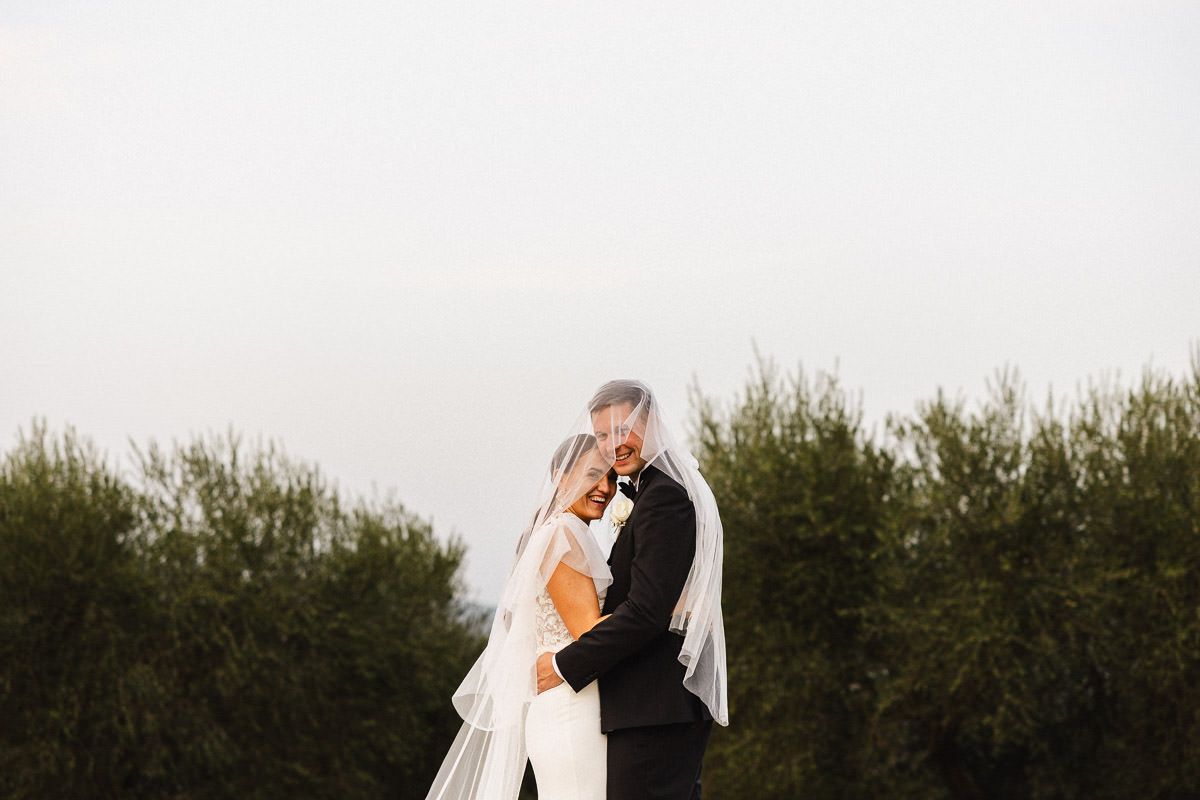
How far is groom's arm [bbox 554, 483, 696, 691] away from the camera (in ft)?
14.8

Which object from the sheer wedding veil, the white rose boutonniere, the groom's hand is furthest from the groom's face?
the groom's hand

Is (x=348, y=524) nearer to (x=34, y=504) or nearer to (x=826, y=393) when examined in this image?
(x=34, y=504)

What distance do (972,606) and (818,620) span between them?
227cm

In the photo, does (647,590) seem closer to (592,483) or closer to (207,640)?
(592,483)

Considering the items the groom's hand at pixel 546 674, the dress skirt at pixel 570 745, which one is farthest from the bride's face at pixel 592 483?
the dress skirt at pixel 570 745

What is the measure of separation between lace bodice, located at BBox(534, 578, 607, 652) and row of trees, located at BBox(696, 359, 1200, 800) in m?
14.1

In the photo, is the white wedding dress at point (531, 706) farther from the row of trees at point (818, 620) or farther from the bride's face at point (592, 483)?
the row of trees at point (818, 620)

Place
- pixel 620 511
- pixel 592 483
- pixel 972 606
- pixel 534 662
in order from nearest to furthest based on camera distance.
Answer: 1. pixel 592 483
2. pixel 534 662
3. pixel 620 511
4. pixel 972 606

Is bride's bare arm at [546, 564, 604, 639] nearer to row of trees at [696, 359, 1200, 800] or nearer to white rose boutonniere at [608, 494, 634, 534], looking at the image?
white rose boutonniere at [608, 494, 634, 534]

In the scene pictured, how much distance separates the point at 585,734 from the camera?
184 inches

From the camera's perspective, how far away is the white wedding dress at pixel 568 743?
4.66m

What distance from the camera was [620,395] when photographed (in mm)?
4711

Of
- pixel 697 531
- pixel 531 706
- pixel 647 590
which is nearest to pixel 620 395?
pixel 697 531

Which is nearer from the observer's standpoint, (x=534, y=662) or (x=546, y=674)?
(x=546, y=674)
